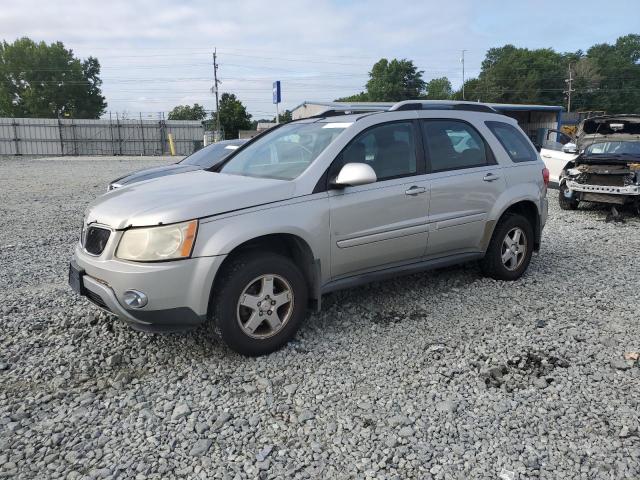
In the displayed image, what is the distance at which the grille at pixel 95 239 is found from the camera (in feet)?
12.1

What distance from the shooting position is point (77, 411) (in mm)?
3207

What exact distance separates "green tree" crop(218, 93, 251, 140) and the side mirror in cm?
5585

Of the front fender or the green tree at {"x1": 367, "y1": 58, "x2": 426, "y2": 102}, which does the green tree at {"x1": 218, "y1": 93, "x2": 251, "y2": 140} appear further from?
the front fender

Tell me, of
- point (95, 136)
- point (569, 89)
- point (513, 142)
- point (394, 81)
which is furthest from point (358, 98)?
point (513, 142)

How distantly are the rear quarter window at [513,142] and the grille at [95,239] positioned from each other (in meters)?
3.89

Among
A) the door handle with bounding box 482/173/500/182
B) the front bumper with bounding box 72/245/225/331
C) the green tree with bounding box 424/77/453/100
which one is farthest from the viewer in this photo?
the green tree with bounding box 424/77/453/100

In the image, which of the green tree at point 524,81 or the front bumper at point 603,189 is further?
the green tree at point 524,81

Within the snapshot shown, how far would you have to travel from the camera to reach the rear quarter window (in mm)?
5500

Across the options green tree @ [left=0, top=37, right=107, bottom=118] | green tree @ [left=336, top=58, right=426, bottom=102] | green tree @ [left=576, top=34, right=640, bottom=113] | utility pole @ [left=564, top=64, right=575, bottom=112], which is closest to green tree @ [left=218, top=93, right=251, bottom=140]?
green tree @ [left=0, top=37, right=107, bottom=118]

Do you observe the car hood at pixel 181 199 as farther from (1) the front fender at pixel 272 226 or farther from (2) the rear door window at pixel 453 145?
(2) the rear door window at pixel 453 145

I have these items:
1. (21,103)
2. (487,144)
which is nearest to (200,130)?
(487,144)

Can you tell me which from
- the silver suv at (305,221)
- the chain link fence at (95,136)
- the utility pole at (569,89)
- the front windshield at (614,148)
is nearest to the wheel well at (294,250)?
the silver suv at (305,221)

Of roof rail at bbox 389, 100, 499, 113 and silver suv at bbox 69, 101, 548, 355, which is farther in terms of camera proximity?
roof rail at bbox 389, 100, 499, 113

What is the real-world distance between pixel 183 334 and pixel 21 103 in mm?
83104
